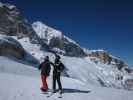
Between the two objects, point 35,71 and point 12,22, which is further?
point 12,22

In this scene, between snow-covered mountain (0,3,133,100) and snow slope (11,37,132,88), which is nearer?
snow-covered mountain (0,3,133,100)

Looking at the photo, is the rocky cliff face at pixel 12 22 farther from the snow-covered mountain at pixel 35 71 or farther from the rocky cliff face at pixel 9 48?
the rocky cliff face at pixel 9 48

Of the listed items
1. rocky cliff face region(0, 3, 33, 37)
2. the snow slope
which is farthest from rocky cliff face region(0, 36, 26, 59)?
rocky cliff face region(0, 3, 33, 37)

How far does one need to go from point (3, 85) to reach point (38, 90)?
2135 millimetres

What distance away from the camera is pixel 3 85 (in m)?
13.8

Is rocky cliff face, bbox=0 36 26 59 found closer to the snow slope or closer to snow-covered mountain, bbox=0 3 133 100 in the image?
snow-covered mountain, bbox=0 3 133 100

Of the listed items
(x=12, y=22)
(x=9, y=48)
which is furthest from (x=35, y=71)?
(x=12, y=22)

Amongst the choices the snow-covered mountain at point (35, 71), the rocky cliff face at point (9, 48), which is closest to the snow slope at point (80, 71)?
the snow-covered mountain at point (35, 71)

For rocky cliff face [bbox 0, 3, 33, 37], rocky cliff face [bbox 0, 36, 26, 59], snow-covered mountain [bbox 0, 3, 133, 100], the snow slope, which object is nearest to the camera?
snow-covered mountain [bbox 0, 3, 133, 100]

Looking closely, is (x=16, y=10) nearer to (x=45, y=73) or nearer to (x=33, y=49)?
(x=33, y=49)

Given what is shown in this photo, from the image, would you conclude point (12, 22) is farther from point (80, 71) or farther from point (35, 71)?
point (35, 71)

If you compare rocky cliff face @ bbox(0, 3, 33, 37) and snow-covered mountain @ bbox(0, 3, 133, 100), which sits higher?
rocky cliff face @ bbox(0, 3, 33, 37)

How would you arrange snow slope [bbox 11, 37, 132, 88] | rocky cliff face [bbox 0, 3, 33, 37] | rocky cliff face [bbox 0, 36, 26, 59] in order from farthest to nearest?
rocky cliff face [bbox 0, 3, 33, 37] → snow slope [bbox 11, 37, 132, 88] → rocky cliff face [bbox 0, 36, 26, 59]

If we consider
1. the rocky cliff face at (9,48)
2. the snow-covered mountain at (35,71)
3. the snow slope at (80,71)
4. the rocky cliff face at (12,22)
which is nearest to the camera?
the snow-covered mountain at (35,71)
